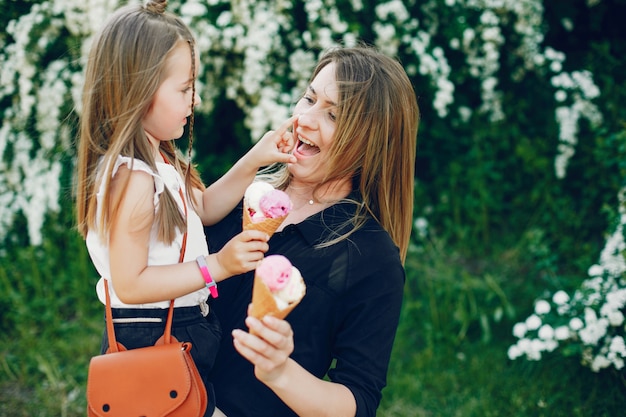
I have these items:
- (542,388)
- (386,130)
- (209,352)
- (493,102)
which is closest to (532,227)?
(493,102)

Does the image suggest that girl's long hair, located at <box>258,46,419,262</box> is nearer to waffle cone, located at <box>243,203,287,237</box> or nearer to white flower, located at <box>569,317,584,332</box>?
waffle cone, located at <box>243,203,287,237</box>

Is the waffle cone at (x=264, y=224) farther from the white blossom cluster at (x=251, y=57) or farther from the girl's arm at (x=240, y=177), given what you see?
the white blossom cluster at (x=251, y=57)

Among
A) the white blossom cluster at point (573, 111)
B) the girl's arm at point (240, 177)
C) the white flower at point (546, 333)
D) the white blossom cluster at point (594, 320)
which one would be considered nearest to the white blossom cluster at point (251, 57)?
the white blossom cluster at point (573, 111)

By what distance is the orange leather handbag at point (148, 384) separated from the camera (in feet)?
5.24

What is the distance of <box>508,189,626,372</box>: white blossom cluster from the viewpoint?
292 centimetres

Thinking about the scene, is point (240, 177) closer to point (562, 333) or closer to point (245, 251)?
point (245, 251)

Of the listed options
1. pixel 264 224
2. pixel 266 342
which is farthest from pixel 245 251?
pixel 266 342

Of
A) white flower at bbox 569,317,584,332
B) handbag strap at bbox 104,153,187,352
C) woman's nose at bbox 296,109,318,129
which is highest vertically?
woman's nose at bbox 296,109,318,129

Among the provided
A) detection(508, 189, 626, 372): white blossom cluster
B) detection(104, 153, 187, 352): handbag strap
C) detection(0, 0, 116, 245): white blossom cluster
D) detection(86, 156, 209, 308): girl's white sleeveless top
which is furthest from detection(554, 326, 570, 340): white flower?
detection(0, 0, 116, 245): white blossom cluster

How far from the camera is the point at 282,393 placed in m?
1.52

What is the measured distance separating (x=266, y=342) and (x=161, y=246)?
0.42m

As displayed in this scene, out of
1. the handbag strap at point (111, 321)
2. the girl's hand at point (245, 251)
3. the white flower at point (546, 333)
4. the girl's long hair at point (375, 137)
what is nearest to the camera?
the girl's hand at point (245, 251)

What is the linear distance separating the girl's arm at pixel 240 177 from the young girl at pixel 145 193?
0.72ft

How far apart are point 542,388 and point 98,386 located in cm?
231
